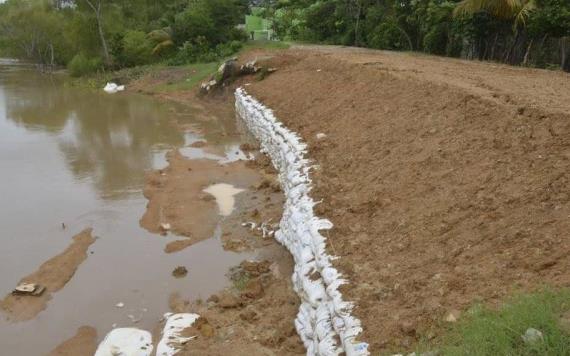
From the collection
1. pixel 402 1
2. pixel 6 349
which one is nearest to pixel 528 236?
pixel 6 349

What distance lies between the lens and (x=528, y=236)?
191 inches

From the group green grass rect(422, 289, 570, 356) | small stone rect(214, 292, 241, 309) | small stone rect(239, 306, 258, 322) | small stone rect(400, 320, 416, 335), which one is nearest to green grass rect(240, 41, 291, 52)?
small stone rect(214, 292, 241, 309)

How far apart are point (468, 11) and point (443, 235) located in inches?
444

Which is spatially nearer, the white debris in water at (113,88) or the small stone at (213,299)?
the small stone at (213,299)

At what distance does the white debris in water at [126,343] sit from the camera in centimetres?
591

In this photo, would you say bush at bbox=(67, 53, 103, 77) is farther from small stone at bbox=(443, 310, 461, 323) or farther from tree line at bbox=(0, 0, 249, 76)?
small stone at bbox=(443, 310, 461, 323)

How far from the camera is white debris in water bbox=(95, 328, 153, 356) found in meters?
5.91

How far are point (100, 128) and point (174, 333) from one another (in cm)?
1388

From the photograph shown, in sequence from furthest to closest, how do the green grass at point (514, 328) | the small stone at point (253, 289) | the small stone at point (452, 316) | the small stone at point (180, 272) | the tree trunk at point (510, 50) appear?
the tree trunk at point (510, 50) → the small stone at point (180, 272) → the small stone at point (253, 289) → the small stone at point (452, 316) → the green grass at point (514, 328)

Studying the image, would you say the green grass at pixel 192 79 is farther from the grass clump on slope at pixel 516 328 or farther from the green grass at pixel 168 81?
the grass clump on slope at pixel 516 328

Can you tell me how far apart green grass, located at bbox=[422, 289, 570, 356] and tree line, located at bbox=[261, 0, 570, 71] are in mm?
11290

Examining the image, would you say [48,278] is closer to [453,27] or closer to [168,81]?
[453,27]

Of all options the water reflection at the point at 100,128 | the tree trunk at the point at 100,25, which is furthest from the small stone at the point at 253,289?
the tree trunk at the point at 100,25

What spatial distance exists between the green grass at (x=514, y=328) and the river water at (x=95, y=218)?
13.1 feet
